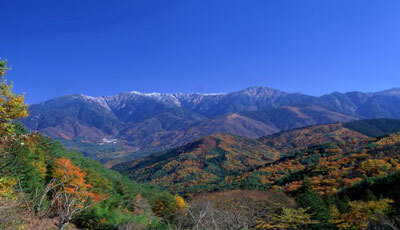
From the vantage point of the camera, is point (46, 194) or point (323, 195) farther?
point (323, 195)

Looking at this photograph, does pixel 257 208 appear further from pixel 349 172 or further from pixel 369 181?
pixel 349 172

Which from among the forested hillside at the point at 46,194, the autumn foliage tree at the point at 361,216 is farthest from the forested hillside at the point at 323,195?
the forested hillside at the point at 46,194

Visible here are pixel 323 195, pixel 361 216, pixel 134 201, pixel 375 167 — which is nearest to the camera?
pixel 361 216

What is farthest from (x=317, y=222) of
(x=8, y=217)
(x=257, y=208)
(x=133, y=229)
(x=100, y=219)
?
(x=8, y=217)

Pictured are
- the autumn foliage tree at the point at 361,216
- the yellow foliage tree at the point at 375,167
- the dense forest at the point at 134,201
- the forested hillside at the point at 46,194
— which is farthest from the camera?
the yellow foliage tree at the point at 375,167

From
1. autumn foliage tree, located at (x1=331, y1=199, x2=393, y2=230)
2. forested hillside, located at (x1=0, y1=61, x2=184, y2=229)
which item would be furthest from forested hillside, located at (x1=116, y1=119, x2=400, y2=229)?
forested hillside, located at (x1=0, y1=61, x2=184, y2=229)

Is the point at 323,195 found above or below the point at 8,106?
below

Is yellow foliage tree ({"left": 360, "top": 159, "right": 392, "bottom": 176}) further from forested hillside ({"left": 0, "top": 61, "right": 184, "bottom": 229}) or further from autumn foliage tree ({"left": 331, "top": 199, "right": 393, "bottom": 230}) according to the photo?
forested hillside ({"left": 0, "top": 61, "right": 184, "bottom": 229})

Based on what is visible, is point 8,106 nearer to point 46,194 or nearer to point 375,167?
point 46,194

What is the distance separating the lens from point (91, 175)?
143 feet

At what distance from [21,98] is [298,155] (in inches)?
6672

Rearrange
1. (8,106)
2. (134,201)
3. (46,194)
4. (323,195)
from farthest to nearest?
(323,195)
(134,201)
(46,194)
(8,106)

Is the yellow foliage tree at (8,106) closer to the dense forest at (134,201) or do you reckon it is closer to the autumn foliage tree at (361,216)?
the dense forest at (134,201)

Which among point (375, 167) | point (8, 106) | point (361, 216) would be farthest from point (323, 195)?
point (8, 106)
